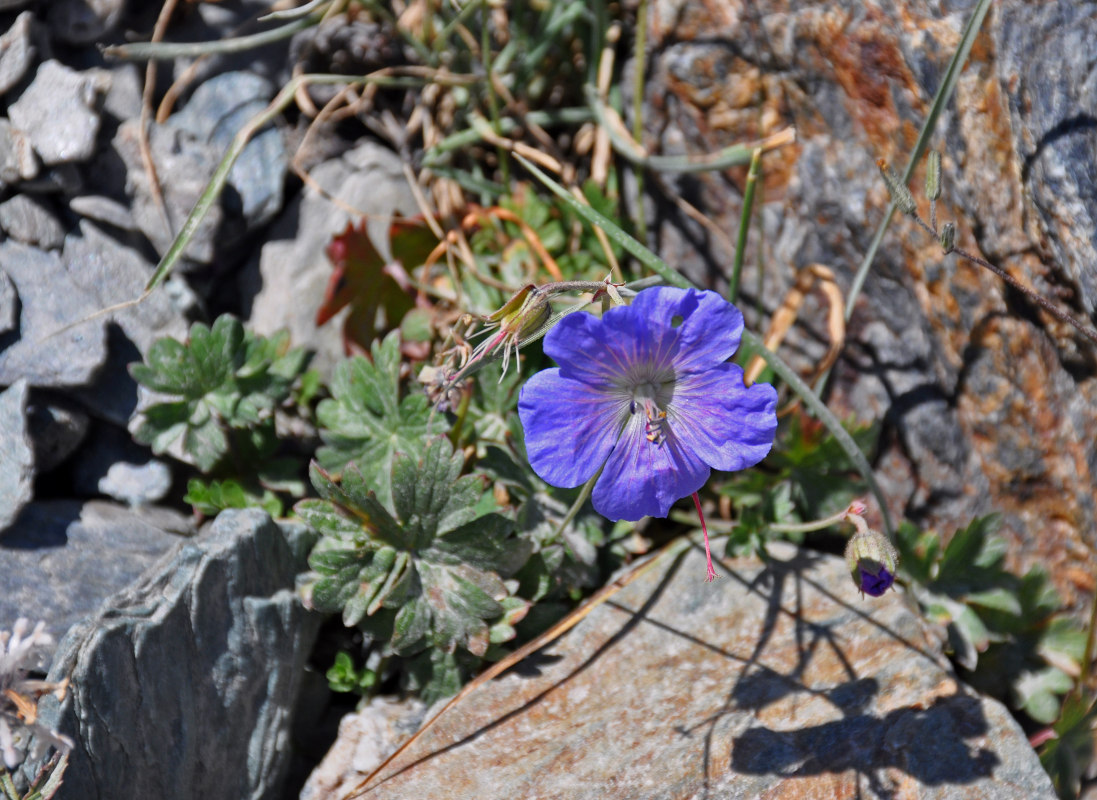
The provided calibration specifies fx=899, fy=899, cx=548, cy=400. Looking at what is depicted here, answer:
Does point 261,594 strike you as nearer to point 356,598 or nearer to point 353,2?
point 356,598

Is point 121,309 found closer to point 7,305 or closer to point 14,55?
point 7,305

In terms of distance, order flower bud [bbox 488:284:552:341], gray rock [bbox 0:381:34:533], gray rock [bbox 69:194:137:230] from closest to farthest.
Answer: flower bud [bbox 488:284:552:341] < gray rock [bbox 0:381:34:533] < gray rock [bbox 69:194:137:230]

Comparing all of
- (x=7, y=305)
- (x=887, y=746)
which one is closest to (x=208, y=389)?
(x=7, y=305)

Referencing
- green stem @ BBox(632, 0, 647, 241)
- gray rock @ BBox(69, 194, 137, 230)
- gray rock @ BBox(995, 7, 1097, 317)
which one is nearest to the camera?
gray rock @ BBox(995, 7, 1097, 317)

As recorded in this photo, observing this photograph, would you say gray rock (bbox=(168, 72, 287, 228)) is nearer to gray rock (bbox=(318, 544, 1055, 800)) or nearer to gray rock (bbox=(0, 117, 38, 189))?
gray rock (bbox=(0, 117, 38, 189))

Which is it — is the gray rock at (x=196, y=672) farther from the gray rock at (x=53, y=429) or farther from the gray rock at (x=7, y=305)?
the gray rock at (x=7, y=305)

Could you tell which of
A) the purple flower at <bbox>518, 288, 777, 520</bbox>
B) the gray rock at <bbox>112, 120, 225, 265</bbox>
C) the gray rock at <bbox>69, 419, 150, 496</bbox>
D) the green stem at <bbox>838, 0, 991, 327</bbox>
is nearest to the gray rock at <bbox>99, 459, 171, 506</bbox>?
the gray rock at <bbox>69, 419, 150, 496</bbox>
